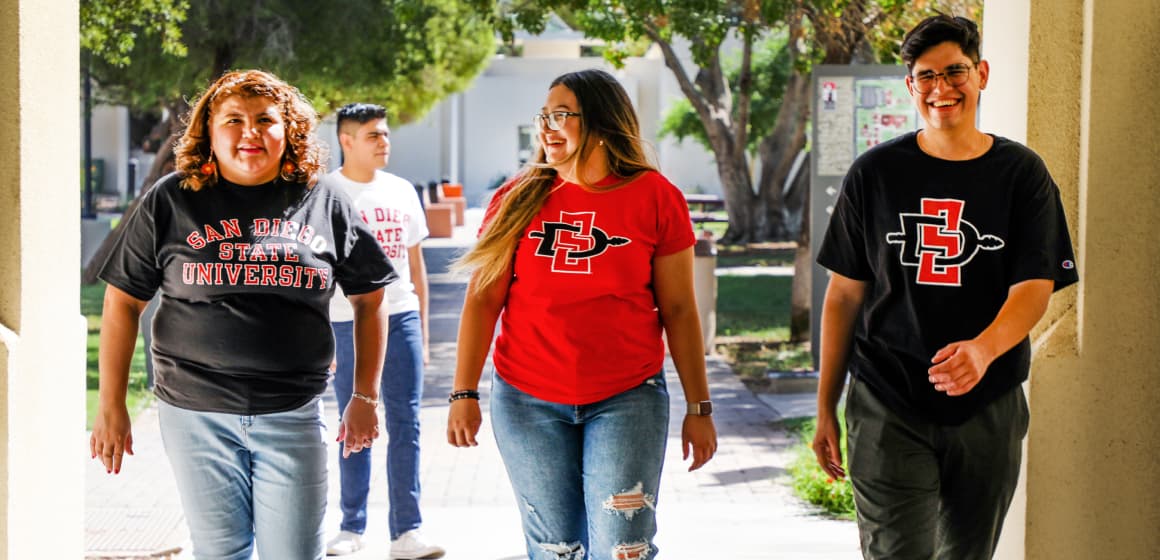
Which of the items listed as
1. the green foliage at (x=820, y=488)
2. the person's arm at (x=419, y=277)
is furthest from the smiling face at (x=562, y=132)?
the green foliage at (x=820, y=488)

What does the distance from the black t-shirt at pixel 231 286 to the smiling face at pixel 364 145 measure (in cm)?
234

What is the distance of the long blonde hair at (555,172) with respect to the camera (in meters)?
4.10

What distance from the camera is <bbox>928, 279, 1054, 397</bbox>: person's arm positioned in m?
3.46

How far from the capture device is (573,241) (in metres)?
4.02

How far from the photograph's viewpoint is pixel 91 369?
1459 cm

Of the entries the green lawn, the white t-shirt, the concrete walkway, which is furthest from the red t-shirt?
the green lawn

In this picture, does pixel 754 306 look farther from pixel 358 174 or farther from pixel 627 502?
pixel 627 502

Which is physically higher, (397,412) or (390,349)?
(390,349)

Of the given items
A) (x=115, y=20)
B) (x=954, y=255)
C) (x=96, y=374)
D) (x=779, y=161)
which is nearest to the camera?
(x=954, y=255)

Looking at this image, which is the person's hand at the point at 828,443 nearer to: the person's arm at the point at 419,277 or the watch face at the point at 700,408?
the watch face at the point at 700,408

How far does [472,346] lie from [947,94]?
1.56m

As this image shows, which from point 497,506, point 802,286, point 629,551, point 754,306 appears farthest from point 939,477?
point 754,306

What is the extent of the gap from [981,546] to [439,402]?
339 inches

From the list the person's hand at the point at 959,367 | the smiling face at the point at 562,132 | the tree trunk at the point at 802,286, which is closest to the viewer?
the person's hand at the point at 959,367
